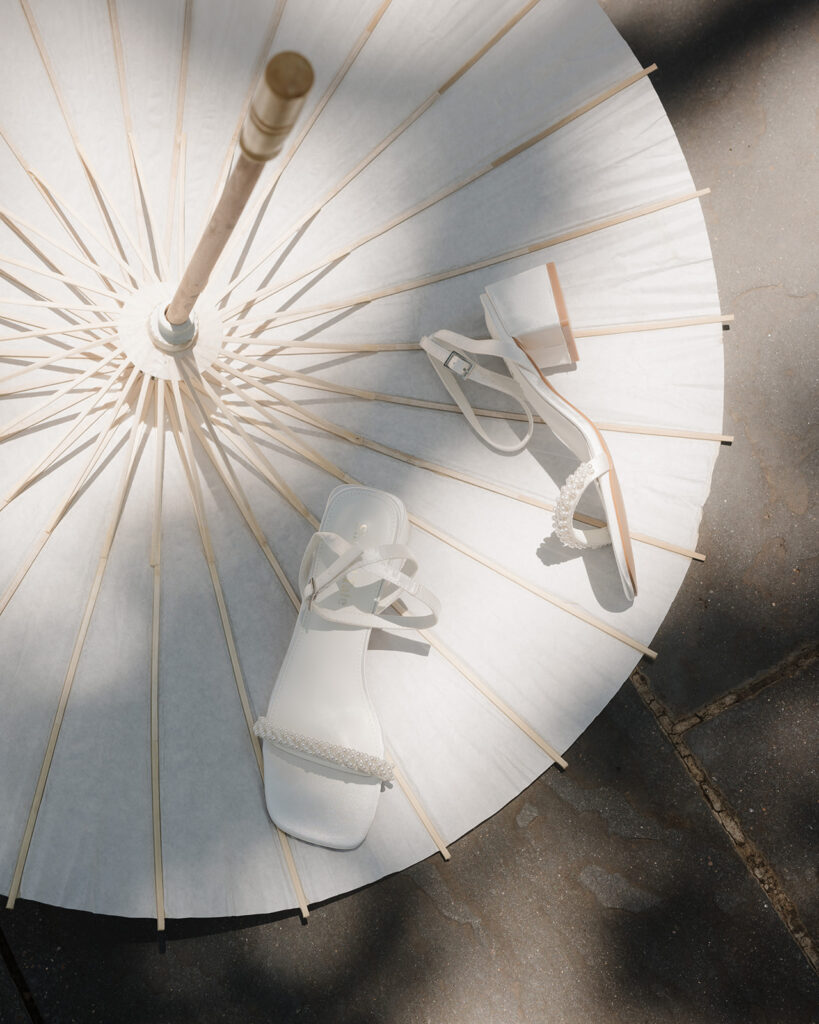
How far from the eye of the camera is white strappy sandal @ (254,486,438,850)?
1.45 m

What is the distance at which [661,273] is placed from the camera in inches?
61.4

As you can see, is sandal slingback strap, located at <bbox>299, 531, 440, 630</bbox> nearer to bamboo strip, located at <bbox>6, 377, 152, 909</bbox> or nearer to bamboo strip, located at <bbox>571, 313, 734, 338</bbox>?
bamboo strip, located at <bbox>6, 377, 152, 909</bbox>

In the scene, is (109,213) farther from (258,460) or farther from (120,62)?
(258,460)

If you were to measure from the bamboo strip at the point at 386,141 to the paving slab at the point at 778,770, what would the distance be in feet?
4.48

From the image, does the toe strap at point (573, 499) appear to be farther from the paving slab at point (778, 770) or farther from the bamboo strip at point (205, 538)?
the paving slab at point (778, 770)

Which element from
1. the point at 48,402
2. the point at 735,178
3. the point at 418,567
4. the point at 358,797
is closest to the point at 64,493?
the point at 48,402

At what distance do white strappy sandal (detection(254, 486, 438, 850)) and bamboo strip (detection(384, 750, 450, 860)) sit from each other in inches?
1.1

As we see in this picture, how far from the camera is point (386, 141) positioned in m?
1.52

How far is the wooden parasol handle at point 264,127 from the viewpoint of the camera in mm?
828

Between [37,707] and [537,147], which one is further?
[537,147]

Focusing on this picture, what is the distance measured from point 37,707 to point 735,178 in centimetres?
185

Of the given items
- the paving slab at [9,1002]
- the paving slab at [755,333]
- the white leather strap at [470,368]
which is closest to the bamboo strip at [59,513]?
the white leather strap at [470,368]

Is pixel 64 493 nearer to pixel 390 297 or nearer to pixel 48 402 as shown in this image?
pixel 48 402

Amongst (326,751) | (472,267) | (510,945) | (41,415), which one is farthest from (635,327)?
(510,945)
